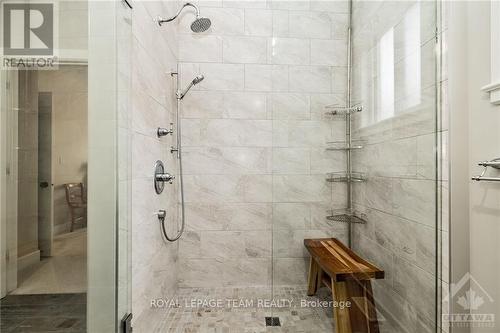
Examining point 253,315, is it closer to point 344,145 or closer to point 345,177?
point 345,177

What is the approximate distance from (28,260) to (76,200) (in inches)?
7.0

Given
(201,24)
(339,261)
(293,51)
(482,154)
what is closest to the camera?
(482,154)

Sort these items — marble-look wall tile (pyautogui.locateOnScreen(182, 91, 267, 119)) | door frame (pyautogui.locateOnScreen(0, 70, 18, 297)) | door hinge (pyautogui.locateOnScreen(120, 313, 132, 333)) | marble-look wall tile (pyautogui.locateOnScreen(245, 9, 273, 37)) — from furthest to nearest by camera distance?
marble-look wall tile (pyautogui.locateOnScreen(182, 91, 267, 119)) < marble-look wall tile (pyautogui.locateOnScreen(245, 9, 273, 37)) < door hinge (pyautogui.locateOnScreen(120, 313, 132, 333)) < door frame (pyautogui.locateOnScreen(0, 70, 18, 297))

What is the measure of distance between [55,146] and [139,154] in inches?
23.0

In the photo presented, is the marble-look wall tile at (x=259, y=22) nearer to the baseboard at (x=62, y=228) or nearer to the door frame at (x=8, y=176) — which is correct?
the door frame at (x=8, y=176)

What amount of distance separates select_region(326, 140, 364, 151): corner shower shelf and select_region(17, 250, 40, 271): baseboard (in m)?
1.22

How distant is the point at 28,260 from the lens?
64 cm

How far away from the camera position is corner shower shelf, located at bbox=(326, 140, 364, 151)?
1.30 meters

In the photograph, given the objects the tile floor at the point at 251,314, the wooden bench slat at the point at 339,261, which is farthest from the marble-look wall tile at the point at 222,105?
the tile floor at the point at 251,314

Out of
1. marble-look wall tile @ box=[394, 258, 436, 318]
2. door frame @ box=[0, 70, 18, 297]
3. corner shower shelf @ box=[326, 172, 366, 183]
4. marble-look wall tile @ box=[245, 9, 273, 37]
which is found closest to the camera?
door frame @ box=[0, 70, 18, 297]

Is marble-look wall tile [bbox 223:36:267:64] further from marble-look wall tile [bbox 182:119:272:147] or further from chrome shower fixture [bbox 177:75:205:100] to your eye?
marble-look wall tile [bbox 182:119:272:147]

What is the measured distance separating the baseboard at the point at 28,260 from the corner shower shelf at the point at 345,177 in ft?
3.90

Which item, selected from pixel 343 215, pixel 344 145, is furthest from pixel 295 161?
pixel 343 215

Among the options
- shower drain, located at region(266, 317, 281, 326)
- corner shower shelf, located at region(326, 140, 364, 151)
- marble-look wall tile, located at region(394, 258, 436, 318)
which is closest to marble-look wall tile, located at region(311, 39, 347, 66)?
corner shower shelf, located at region(326, 140, 364, 151)
